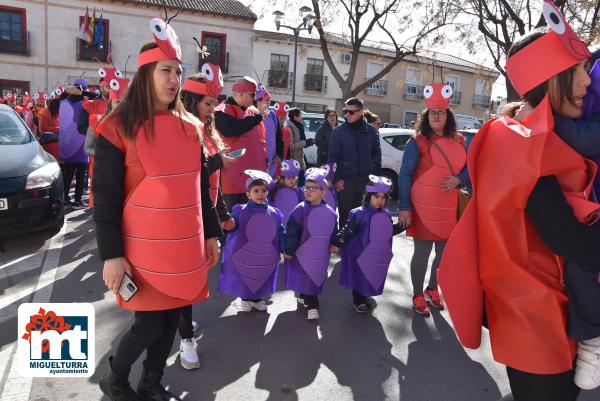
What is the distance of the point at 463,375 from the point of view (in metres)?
3.12

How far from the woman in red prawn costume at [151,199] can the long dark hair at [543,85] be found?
4.85ft

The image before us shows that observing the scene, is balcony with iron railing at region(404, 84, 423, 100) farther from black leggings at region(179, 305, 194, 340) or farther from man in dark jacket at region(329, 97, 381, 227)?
black leggings at region(179, 305, 194, 340)

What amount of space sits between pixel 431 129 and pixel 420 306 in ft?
5.08

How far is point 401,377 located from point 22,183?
442cm

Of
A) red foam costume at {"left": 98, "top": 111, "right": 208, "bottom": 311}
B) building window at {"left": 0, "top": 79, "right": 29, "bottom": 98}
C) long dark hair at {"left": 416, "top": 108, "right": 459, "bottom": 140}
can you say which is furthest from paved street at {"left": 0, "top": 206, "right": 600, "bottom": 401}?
building window at {"left": 0, "top": 79, "right": 29, "bottom": 98}

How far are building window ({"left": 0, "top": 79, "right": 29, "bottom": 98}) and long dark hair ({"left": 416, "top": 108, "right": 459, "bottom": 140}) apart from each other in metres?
23.8

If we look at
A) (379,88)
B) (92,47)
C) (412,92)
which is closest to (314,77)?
(379,88)

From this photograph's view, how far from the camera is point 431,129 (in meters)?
3.98

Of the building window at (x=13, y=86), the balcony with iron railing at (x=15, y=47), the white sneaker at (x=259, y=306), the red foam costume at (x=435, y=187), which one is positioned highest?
the balcony with iron railing at (x=15, y=47)

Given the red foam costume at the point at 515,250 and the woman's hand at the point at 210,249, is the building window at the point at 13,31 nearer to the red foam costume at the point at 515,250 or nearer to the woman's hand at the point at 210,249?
the woman's hand at the point at 210,249

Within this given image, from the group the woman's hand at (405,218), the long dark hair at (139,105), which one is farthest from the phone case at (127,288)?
the woman's hand at (405,218)

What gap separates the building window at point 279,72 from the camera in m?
30.5

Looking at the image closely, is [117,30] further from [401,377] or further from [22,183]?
[401,377]

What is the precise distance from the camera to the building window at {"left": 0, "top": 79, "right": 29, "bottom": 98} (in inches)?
873
